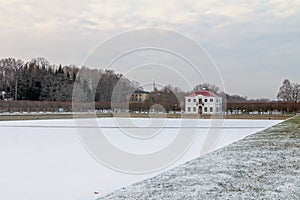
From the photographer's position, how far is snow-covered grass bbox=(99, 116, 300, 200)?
13.1 feet

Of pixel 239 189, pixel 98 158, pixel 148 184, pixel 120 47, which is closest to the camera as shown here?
Result: pixel 239 189

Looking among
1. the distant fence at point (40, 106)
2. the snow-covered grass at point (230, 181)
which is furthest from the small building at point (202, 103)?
the snow-covered grass at point (230, 181)

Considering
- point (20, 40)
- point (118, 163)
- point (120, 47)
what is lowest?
point (118, 163)

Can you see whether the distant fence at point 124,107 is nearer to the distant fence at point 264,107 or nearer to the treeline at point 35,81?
the distant fence at point 264,107

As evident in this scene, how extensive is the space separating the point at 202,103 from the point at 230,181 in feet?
160

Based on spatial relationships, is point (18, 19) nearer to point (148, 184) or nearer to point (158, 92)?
point (148, 184)

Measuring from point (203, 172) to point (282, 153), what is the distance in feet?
6.80

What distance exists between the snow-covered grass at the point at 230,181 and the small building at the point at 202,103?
4605 centimetres

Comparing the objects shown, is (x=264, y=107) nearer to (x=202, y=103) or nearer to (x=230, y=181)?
(x=202, y=103)

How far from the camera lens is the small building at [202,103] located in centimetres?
5253

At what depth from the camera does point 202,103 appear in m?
53.1

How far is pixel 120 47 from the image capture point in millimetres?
12320

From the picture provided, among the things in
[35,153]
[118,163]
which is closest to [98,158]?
[118,163]

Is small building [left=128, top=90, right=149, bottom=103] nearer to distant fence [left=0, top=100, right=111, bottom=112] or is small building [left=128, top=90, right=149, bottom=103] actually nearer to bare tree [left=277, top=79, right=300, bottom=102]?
distant fence [left=0, top=100, right=111, bottom=112]
